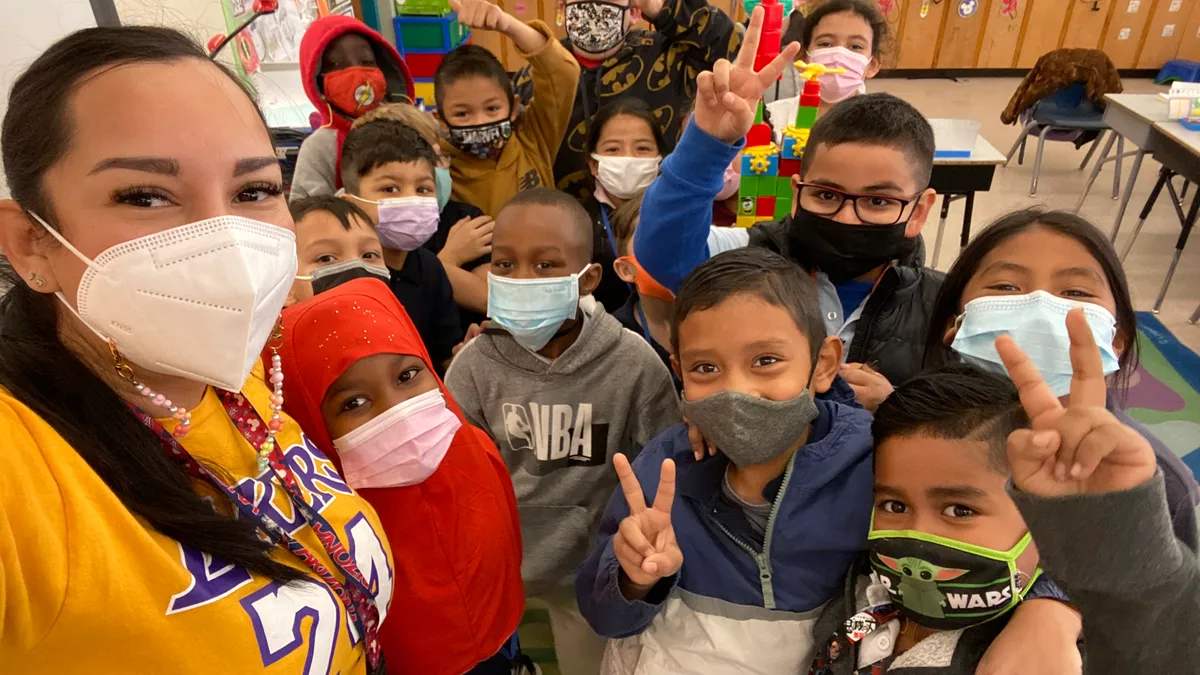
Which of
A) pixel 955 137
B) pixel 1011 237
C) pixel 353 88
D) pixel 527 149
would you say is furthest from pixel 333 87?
pixel 955 137

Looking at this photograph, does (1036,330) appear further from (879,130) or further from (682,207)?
(682,207)

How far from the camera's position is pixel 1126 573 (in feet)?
2.94

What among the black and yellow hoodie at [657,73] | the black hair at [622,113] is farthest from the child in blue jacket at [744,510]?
the black and yellow hoodie at [657,73]

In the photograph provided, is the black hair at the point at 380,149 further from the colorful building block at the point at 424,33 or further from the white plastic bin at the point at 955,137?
the colorful building block at the point at 424,33

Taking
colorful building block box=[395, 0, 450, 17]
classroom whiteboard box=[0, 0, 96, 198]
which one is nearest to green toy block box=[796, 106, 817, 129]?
classroom whiteboard box=[0, 0, 96, 198]

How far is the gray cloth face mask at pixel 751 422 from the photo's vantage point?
1.23 metres

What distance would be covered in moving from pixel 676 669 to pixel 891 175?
1.19m

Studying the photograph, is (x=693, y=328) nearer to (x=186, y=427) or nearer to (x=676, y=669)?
(x=676, y=669)

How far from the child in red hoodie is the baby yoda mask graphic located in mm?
2382

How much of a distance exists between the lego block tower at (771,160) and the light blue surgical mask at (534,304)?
→ 74 centimetres

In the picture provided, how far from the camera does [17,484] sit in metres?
0.74

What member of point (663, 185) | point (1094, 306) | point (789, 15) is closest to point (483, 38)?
point (789, 15)

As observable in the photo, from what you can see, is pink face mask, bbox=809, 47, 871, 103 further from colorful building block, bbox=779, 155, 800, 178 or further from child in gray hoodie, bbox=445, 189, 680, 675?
child in gray hoodie, bbox=445, 189, 680, 675

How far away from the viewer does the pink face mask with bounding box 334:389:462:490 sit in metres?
1.29
